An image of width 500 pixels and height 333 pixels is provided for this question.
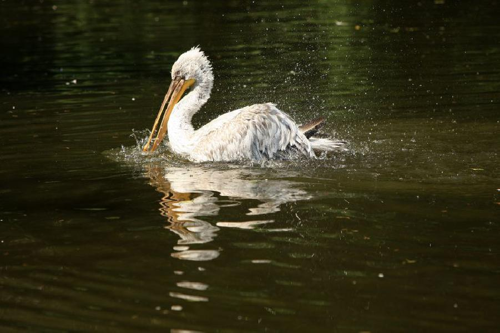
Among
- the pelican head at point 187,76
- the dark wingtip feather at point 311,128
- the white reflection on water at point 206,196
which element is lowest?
the white reflection on water at point 206,196

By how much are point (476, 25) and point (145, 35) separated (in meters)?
6.33

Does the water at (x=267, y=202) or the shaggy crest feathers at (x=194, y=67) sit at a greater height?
the shaggy crest feathers at (x=194, y=67)

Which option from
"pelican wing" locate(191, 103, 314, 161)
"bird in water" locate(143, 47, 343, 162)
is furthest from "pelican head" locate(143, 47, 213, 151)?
"pelican wing" locate(191, 103, 314, 161)

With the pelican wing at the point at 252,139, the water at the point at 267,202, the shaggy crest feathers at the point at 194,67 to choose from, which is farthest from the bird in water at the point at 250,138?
the shaggy crest feathers at the point at 194,67

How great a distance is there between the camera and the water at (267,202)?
4.86m

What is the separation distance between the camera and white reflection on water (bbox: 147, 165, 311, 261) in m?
6.14

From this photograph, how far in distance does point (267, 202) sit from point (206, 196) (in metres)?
0.57

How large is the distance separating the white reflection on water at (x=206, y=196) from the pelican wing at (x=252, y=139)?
0.84ft

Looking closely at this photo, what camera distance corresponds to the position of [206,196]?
7.15m

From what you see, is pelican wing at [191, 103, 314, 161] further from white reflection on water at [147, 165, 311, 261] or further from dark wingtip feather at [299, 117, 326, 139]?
white reflection on water at [147, 165, 311, 261]

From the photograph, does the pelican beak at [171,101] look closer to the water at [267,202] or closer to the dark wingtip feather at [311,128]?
the water at [267,202]

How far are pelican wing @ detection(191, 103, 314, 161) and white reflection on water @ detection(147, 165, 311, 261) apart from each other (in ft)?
0.84

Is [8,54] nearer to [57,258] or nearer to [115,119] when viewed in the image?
[115,119]

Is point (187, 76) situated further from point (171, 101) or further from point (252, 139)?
point (252, 139)
